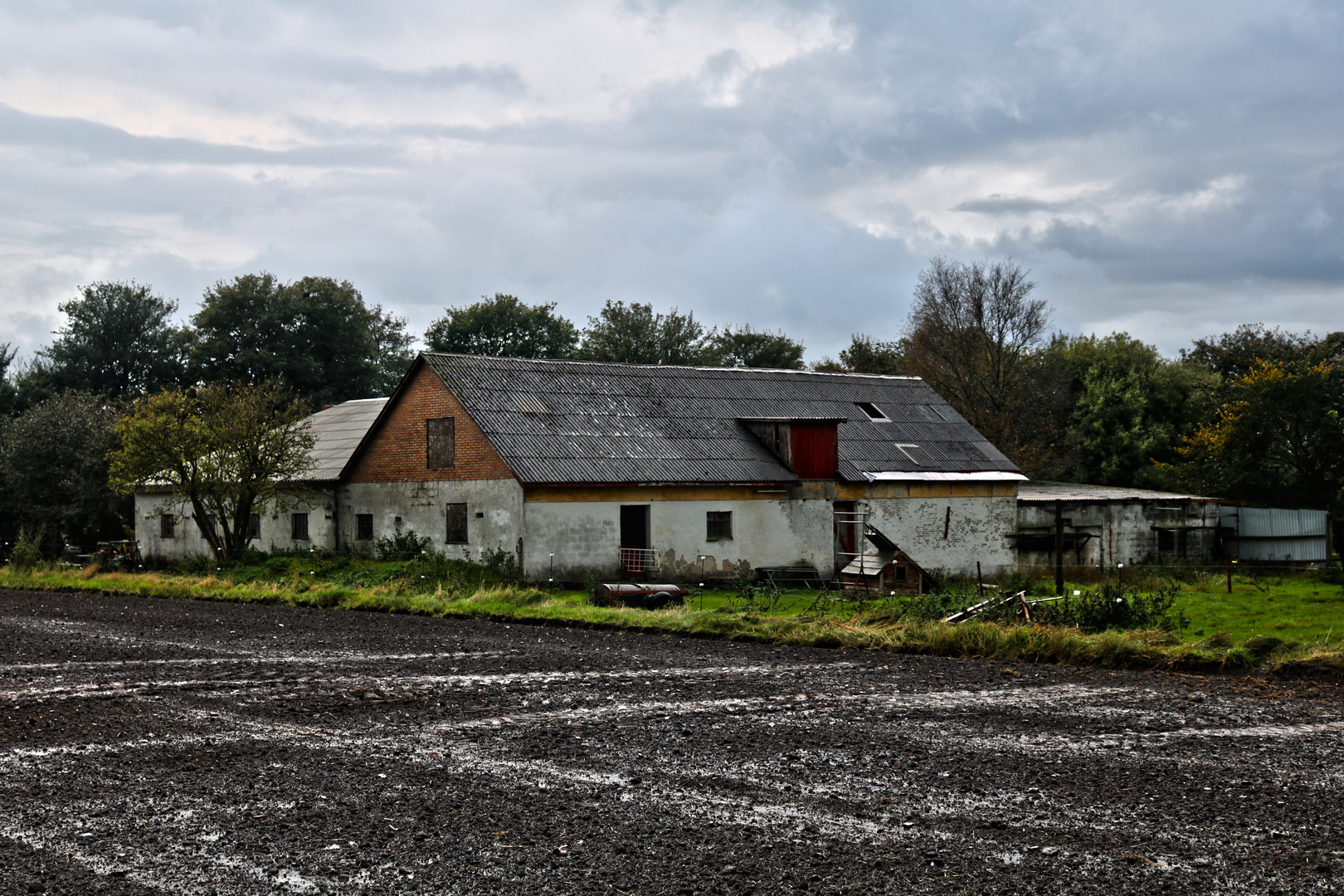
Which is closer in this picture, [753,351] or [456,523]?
[456,523]

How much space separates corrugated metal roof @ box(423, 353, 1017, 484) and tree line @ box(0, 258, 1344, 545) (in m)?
6.29

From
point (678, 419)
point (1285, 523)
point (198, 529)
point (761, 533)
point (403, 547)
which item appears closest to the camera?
point (761, 533)

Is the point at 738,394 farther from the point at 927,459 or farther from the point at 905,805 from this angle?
the point at 905,805

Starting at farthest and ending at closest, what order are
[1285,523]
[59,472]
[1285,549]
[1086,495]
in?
[59,472]
[1285,523]
[1285,549]
[1086,495]

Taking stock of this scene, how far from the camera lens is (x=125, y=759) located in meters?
8.51

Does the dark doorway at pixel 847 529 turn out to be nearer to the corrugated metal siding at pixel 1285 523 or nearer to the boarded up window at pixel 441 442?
the boarded up window at pixel 441 442

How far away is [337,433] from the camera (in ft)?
117

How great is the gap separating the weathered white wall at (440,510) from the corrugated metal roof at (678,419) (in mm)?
984

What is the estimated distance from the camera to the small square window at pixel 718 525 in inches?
1085

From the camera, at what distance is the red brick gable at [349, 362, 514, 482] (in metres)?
26.8

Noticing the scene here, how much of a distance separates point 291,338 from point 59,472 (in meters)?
22.0

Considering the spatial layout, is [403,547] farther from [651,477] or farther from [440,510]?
[651,477]

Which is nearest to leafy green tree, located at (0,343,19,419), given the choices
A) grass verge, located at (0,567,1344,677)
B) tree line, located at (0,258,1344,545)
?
tree line, located at (0,258,1344,545)

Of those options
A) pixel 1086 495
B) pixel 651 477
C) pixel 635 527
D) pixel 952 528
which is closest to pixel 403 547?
pixel 635 527
